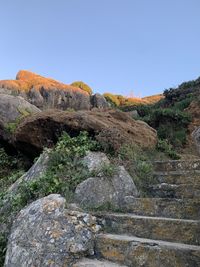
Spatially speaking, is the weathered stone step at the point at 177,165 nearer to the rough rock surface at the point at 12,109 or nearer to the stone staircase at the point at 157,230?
the stone staircase at the point at 157,230

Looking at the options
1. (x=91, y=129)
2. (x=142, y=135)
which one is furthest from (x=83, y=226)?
(x=142, y=135)

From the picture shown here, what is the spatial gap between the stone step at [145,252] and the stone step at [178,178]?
5.52 ft

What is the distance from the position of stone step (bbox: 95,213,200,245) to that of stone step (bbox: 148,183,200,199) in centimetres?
91

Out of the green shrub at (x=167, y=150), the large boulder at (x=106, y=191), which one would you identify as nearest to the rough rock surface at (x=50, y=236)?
the large boulder at (x=106, y=191)

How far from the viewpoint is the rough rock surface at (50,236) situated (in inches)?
149

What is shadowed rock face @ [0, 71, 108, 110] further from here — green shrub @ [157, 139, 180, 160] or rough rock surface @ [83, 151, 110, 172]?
rough rock surface @ [83, 151, 110, 172]

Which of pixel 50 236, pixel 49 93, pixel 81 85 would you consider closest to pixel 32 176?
pixel 50 236

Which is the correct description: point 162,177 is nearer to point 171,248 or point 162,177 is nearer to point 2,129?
point 171,248

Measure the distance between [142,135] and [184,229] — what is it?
3.71 meters

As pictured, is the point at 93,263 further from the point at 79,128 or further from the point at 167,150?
the point at 167,150

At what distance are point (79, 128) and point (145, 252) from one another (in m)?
3.45

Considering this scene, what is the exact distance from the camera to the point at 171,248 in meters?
3.48

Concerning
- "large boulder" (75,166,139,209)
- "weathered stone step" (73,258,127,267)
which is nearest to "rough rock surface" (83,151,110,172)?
"large boulder" (75,166,139,209)

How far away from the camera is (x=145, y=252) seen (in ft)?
11.7
